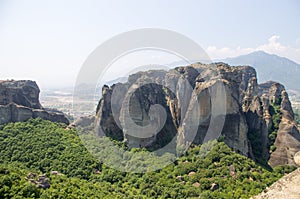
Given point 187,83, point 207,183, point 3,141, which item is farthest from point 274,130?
point 3,141

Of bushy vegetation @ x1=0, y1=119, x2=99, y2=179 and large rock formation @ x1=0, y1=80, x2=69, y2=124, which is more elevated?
large rock formation @ x1=0, y1=80, x2=69, y2=124

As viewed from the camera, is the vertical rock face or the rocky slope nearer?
the rocky slope

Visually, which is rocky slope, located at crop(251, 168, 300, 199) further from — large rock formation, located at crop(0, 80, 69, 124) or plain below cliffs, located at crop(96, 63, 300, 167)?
large rock formation, located at crop(0, 80, 69, 124)

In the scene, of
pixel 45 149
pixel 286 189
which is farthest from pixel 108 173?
pixel 286 189

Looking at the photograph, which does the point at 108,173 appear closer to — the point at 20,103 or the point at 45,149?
the point at 45,149

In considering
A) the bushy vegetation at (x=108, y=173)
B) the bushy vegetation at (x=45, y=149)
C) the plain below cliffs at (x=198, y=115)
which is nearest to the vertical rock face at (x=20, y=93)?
the bushy vegetation at (x=45, y=149)

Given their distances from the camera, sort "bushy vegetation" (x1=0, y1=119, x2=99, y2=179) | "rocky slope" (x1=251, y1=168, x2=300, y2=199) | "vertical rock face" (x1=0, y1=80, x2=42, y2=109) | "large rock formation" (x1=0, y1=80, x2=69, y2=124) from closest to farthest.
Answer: "rocky slope" (x1=251, y1=168, x2=300, y2=199) → "bushy vegetation" (x1=0, y1=119, x2=99, y2=179) → "large rock formation" (x1=0, y1=80, x2=69, y2=124) → "vertical rock face" (x1=0, y1=80, x2=42, y2=109)

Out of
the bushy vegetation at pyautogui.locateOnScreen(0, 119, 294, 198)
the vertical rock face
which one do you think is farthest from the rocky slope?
the vertical rock face
